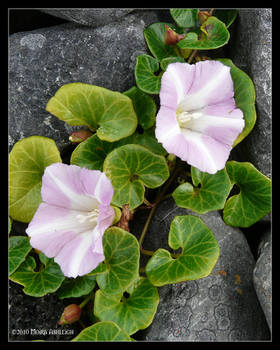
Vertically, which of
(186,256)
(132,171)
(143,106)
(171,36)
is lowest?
(186,256)

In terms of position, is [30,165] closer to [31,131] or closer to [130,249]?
[31,131]

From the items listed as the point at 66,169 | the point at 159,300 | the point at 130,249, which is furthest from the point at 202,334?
the point at 66,169

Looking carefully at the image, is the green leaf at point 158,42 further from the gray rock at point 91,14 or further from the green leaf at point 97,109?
the green leaf at point 97,109

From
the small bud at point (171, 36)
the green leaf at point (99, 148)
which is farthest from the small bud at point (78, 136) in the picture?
the small bud at point (171, 36)

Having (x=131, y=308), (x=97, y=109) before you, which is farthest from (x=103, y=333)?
(x=97, y=109)

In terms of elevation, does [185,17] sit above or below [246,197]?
above

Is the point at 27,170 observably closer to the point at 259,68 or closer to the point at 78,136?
the point at 78,136
